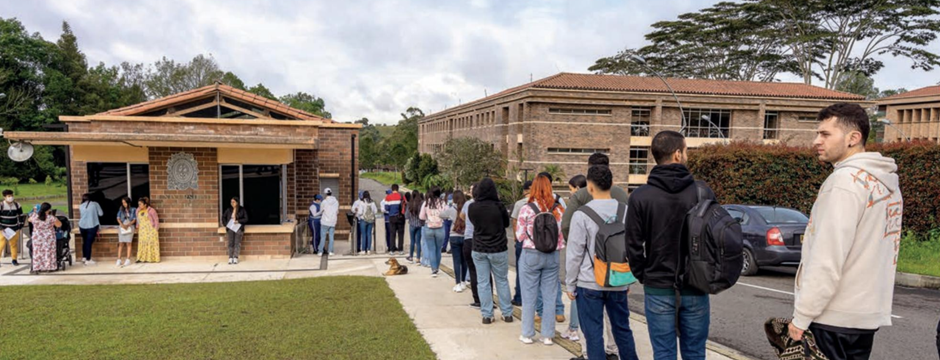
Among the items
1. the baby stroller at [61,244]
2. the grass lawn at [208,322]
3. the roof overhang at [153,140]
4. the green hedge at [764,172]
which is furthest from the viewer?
the green hedge at [764,172]

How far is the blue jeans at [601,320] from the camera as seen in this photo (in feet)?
14.8

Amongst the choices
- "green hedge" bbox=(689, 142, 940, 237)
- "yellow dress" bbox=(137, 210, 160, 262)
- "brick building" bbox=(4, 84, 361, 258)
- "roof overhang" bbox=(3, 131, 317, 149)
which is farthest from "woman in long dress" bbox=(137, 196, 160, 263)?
"green hedge" bbox=(689, 142, 940, 237)

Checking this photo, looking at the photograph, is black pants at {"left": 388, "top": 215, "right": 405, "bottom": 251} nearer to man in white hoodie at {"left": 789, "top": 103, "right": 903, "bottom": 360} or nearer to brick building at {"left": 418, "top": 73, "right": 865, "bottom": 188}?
man in white hoodie at {"left": 789, "top": 103, "right": 903, "bottom": 360}

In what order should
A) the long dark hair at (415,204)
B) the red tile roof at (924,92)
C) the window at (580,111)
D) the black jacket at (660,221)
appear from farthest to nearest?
1. the window at (580,111)
2. the red tile roof at (924,92)
3. the long dark hair at (415,204)
4. the black jacket at (660,221)

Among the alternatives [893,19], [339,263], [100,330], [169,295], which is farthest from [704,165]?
[893,19]

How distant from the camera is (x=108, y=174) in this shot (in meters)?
12.5

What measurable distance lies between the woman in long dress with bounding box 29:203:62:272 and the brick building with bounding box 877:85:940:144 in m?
39.1

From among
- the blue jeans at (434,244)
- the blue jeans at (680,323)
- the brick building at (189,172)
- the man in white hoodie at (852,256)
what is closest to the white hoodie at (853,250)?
the man in white hoodie at (852,256)

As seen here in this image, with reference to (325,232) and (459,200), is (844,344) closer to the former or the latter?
(459,200)

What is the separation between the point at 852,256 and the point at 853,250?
0.09ft

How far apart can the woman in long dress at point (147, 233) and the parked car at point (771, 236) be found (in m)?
11.3

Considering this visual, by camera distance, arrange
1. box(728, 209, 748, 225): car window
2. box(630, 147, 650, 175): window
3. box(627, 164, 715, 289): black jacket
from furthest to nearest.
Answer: box(630, 147, 650, 175): window < box(728, 209, 748, 225): car window < box(627, 164, 715, 289): black jacket

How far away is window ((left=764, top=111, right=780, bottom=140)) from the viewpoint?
39.1 m

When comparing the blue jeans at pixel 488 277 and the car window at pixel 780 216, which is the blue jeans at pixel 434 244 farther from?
the car window at pixel 780 216
